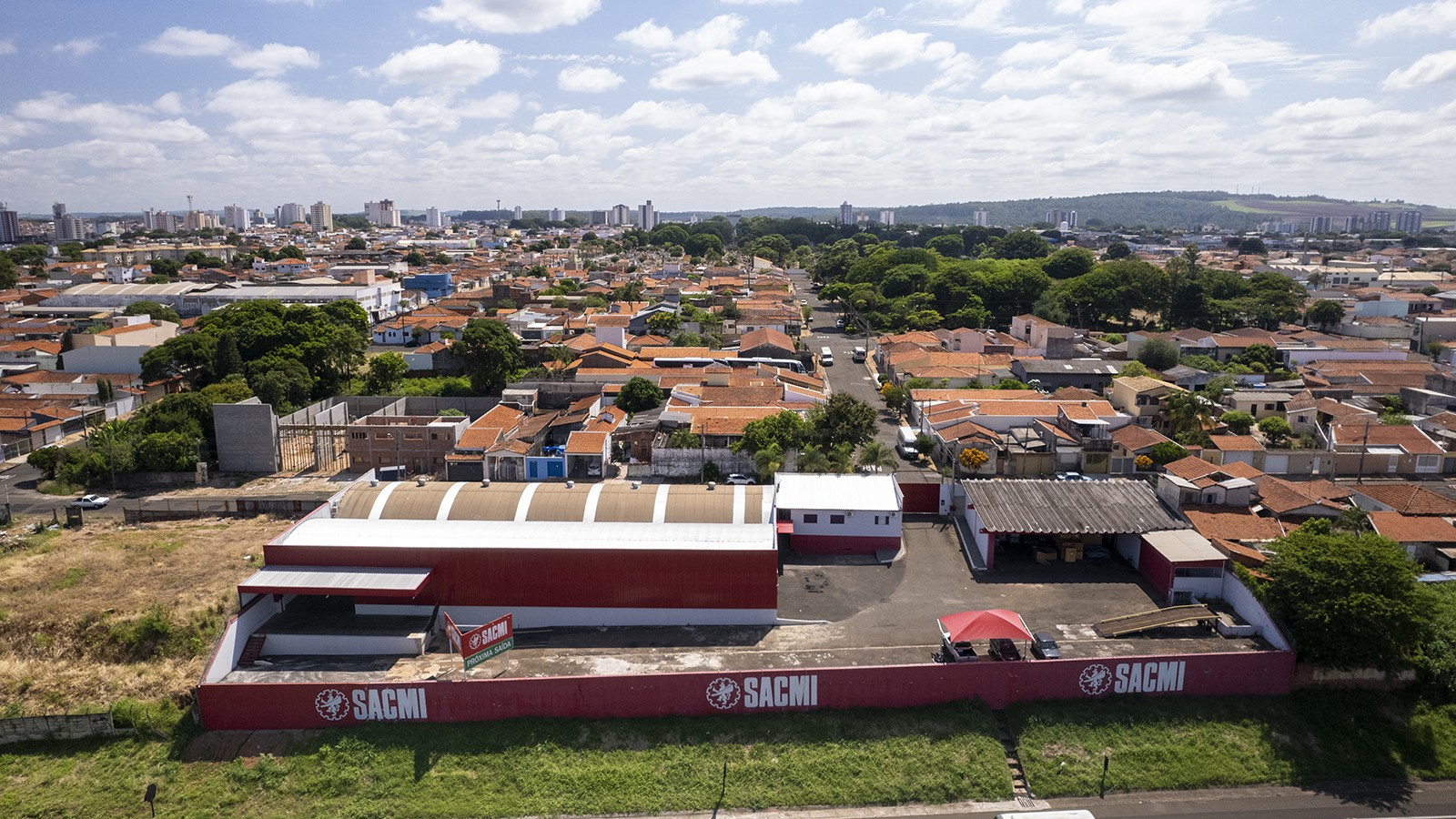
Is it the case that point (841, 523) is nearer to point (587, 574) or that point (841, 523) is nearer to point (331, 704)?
point (587, 574)

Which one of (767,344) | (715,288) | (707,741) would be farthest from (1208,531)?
(715,288)

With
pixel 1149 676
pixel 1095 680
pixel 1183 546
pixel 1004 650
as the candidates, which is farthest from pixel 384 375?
pixel 1149 676

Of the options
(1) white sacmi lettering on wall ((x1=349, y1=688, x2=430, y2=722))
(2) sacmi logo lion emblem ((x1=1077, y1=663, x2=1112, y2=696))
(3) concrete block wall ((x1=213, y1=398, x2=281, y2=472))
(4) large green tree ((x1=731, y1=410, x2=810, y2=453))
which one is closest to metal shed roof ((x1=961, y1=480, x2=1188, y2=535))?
(2) sacmi logo lion emblem ((x1=1077, y1=663, x2=1112, y2=696))

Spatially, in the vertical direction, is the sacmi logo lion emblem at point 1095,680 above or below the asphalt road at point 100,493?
below

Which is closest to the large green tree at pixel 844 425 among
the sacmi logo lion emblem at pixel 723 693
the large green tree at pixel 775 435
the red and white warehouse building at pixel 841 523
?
the large green tree at pixel 775 435

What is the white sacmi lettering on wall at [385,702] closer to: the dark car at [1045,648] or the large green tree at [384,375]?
the dark car at [1045,648]

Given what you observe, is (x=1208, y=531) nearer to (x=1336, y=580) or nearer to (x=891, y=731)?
(x=1336, y=580)

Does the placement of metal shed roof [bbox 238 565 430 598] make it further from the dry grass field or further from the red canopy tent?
the red canopy tent
